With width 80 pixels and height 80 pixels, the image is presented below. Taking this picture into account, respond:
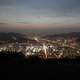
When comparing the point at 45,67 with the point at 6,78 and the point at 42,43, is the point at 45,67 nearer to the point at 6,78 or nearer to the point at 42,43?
the point at 6,78

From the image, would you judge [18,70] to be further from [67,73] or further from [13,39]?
[13,39]

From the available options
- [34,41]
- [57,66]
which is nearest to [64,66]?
[57,66]

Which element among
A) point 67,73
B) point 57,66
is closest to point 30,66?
point 57,66

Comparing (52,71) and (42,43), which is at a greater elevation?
(42,43)

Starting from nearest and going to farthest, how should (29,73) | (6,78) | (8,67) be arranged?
1. (6,78)
2. (29,73)
3. (8,67)

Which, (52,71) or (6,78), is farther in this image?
(52,71)

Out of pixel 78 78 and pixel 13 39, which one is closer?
pixel 78 78

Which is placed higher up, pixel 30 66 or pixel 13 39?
pixel 13 39

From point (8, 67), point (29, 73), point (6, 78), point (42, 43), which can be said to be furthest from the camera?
point (42, 43)

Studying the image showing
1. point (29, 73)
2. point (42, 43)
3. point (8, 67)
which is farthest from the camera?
point (42, 43)
